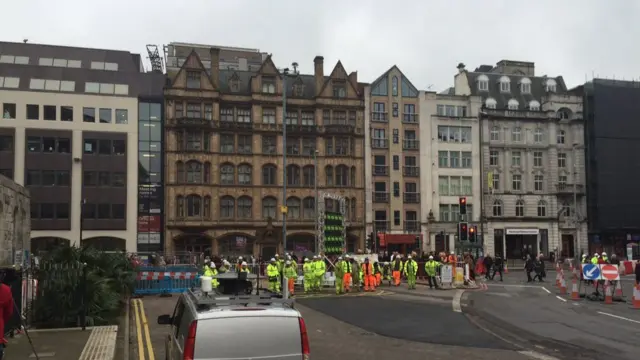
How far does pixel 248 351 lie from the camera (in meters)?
6.68

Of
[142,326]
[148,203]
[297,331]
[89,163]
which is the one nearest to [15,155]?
[89,163]

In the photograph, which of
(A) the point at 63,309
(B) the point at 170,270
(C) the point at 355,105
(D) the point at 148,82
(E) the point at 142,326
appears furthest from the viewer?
(C) the point at 355,105

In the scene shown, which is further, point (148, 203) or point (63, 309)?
point (148, 203)

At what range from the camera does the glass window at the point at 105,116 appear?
185 ft

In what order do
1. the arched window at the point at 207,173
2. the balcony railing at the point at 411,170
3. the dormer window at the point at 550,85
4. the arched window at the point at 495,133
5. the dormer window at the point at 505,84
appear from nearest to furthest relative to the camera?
the arched window at the point at 207,173 → the balcony railing at the point at 411,170 → the arched window at the point at 495,133 → the dormer window at the point at 505,84 → the dormer window at the point at 550,85

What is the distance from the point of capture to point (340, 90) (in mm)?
61875

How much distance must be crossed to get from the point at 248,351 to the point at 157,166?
5208cm

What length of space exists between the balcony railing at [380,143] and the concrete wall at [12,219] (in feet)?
135

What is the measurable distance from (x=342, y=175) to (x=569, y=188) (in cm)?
2469

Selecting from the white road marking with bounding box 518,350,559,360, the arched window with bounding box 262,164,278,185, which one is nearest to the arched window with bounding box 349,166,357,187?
the arched window with bounding box 262,164,278,185

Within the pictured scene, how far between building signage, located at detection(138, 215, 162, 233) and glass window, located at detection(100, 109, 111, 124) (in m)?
8.91

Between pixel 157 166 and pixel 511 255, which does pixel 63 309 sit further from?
pixel 511 255

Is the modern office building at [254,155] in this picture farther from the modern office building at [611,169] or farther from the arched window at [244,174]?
the modern office building at [611,169]

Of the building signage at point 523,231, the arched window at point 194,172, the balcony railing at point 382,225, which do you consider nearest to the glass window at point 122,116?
the arched window at point 194,172
